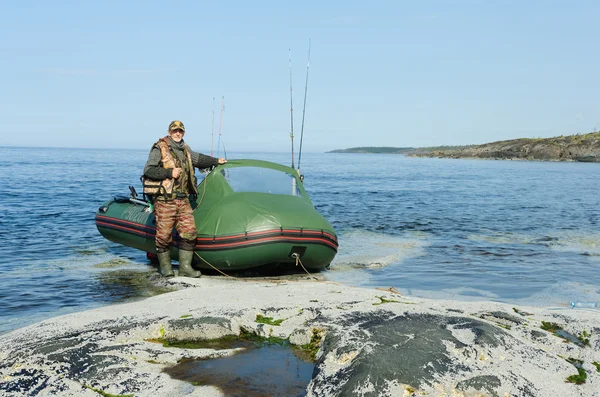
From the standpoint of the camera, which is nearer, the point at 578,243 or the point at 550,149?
the point at 578,243

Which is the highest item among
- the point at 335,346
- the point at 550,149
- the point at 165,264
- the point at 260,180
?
the point at 550,149

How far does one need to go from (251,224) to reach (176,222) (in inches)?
48.3

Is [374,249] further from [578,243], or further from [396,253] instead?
[578,243]

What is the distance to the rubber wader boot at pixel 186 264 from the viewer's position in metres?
9.01

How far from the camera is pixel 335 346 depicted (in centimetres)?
470

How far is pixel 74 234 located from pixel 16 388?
10.8 meters

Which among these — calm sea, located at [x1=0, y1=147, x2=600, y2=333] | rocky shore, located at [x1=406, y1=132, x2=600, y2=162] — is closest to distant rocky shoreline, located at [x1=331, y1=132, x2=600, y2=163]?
rocky shore, located at [x1=406, y1=132, x2=600, y2=162]

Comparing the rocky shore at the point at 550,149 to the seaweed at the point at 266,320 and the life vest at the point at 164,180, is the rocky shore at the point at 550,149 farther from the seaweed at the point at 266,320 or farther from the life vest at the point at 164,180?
the seaweed at the point at 266,320

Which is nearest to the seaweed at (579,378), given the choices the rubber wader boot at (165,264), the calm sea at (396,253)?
the calm sea at (396,253)

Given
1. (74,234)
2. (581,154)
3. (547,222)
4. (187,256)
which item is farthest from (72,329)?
(581,154)

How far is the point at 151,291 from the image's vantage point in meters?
8.43

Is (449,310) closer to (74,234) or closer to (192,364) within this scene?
(192,364)

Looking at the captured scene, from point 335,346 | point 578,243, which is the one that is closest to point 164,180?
point 335,346

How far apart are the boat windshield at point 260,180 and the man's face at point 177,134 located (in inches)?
47.4
